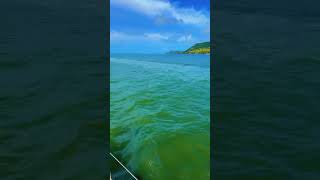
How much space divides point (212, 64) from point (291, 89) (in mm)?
766

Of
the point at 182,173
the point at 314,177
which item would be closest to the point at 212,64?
the point at 314,177

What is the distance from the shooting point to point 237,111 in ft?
7.11

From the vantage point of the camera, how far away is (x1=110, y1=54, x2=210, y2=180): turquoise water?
162 inches

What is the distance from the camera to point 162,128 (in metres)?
5.46

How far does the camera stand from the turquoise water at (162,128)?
162 inches
